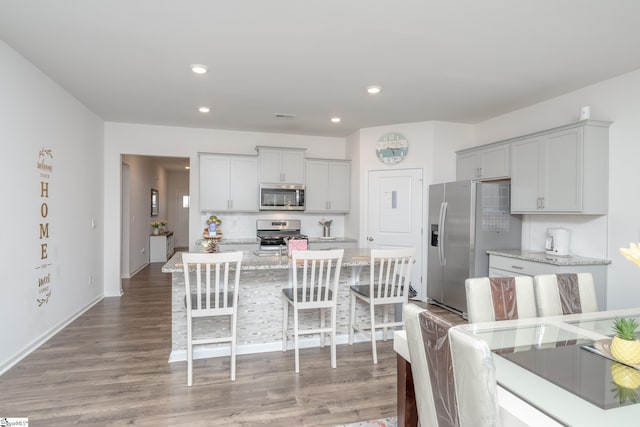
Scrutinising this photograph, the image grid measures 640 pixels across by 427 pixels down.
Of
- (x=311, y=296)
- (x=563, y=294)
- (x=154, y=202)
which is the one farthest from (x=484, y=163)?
(x=154, y=202)

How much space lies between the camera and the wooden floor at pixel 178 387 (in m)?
2.26

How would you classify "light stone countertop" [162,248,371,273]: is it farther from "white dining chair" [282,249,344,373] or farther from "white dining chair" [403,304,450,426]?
"white dining chair" [403,304,450,426]

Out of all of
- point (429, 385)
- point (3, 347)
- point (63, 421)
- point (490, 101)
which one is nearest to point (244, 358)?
point (63, 421)

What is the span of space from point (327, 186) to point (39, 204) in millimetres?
3778

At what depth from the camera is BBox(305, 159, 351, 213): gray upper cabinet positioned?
226 inches

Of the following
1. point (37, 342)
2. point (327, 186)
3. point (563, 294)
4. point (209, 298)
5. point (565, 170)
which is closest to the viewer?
point (563, 294)

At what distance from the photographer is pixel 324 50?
2.87m

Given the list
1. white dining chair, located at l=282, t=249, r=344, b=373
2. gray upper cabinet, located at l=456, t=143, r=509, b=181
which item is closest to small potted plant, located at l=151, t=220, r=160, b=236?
white dining chair, located at l=282, t=249, r=344, b=373

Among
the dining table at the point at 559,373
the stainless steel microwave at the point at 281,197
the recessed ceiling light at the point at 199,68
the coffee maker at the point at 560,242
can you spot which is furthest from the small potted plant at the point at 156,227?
the dining table at the point at 559,373

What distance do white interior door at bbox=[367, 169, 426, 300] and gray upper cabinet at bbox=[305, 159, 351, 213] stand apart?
55 cm

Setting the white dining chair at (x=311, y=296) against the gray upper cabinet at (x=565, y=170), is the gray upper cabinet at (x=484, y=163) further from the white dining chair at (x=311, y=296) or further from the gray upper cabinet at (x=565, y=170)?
the white dining chair at (x=311, y=296)

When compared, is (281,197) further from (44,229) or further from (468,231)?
(44,229)

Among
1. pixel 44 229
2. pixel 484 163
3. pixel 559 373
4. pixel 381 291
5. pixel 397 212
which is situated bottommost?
pixel 381 291

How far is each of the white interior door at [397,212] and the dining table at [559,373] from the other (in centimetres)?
329
